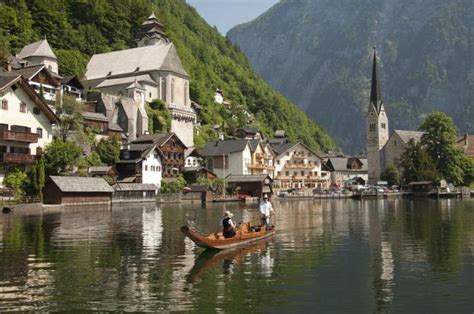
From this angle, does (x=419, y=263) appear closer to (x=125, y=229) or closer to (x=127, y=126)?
(x=125, y=229)

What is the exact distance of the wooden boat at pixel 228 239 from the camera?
2611 cm

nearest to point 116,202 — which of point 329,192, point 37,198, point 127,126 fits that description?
point 37,198

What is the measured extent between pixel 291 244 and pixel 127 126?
7829 centimetres

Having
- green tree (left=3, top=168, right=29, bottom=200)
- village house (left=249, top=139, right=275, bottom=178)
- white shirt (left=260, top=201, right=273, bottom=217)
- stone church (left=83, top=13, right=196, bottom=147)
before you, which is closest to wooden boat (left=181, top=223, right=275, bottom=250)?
white shirt (left=260, top=201, right=273, bottom=217)

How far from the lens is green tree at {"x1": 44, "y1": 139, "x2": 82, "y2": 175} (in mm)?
72375

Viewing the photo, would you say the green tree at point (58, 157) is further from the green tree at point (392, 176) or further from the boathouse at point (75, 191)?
the green tree at point (392, 176)

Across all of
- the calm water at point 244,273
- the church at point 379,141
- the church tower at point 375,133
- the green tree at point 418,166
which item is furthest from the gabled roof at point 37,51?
the church tower at point 375,133

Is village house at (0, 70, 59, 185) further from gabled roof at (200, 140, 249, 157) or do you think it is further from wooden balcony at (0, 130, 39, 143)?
gabled roof at (200, 140, 249, 157)

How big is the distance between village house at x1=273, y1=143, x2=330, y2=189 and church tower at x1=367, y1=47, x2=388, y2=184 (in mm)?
29001

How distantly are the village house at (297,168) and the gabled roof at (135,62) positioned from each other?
2926 cm

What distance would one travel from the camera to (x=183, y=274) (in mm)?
21094

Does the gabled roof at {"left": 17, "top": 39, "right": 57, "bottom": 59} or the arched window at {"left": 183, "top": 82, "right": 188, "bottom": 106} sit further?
the arched window at {"left": 183, "top": 82, "right": 188, "bottom": 106}

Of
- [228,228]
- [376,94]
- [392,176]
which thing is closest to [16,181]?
[228,228]

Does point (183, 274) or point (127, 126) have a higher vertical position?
point (127, 126)
